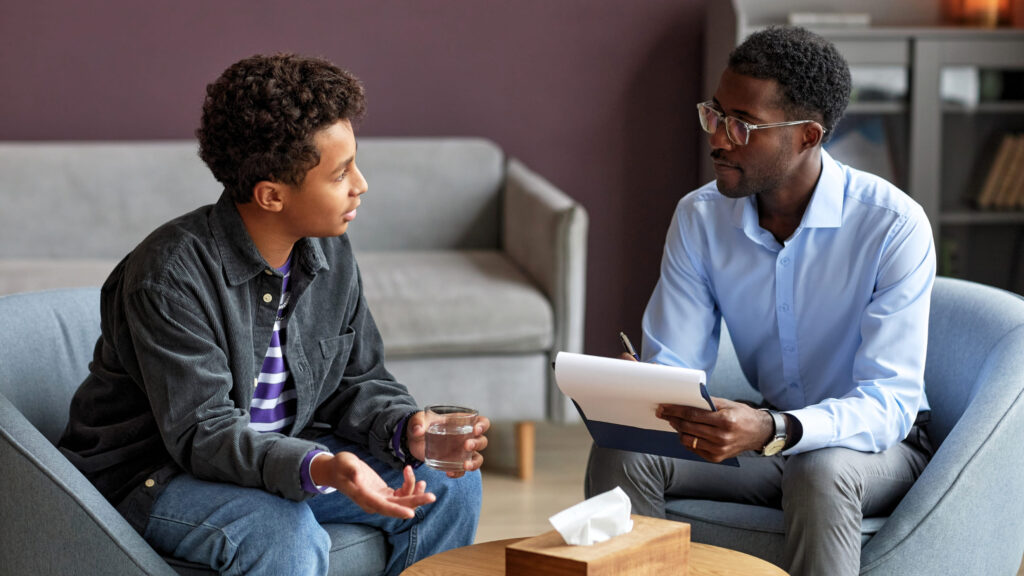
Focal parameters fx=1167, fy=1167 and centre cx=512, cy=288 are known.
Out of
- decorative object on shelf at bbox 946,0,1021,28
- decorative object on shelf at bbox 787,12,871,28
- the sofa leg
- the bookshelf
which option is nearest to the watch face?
the sofa leg

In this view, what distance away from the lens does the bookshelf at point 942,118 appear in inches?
134

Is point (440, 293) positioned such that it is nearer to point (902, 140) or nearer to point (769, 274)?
point (769, 274)

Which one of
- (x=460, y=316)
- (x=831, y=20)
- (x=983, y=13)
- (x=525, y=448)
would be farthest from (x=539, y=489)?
(x=983, y=13)

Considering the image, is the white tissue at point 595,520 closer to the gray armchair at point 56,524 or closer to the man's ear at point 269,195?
the gray armchair at point 56,524

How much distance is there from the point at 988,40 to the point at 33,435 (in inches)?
116

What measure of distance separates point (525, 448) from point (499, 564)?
1.65m

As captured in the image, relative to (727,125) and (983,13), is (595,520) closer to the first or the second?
(727,125)

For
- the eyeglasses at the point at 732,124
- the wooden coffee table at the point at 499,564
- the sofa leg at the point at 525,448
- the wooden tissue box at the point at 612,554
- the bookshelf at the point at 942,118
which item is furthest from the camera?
the bookshelf at the point at 942,118

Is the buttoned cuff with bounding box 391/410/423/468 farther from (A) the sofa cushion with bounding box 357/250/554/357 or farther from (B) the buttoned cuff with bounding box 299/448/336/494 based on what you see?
(A) the sofa cushion with bounding box 357/250/554/357

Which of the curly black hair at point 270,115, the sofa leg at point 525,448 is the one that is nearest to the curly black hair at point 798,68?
the curly black hair at point 270,115

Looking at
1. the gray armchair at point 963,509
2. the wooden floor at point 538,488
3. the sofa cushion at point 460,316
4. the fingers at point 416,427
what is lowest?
the wooden floor at point 538,488

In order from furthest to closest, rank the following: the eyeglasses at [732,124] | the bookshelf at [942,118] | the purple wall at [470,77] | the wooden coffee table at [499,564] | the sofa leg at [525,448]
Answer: the purple wall at [470,77] → the bookshelf at [942,118] → the sofa leg at [525,448] → the eyeglasses at [732,124] → the wooden coffee table at [499,564]

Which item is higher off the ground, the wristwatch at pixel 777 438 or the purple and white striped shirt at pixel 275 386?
the purple and white striped shirt at pixel 275 386

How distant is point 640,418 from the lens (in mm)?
1539
